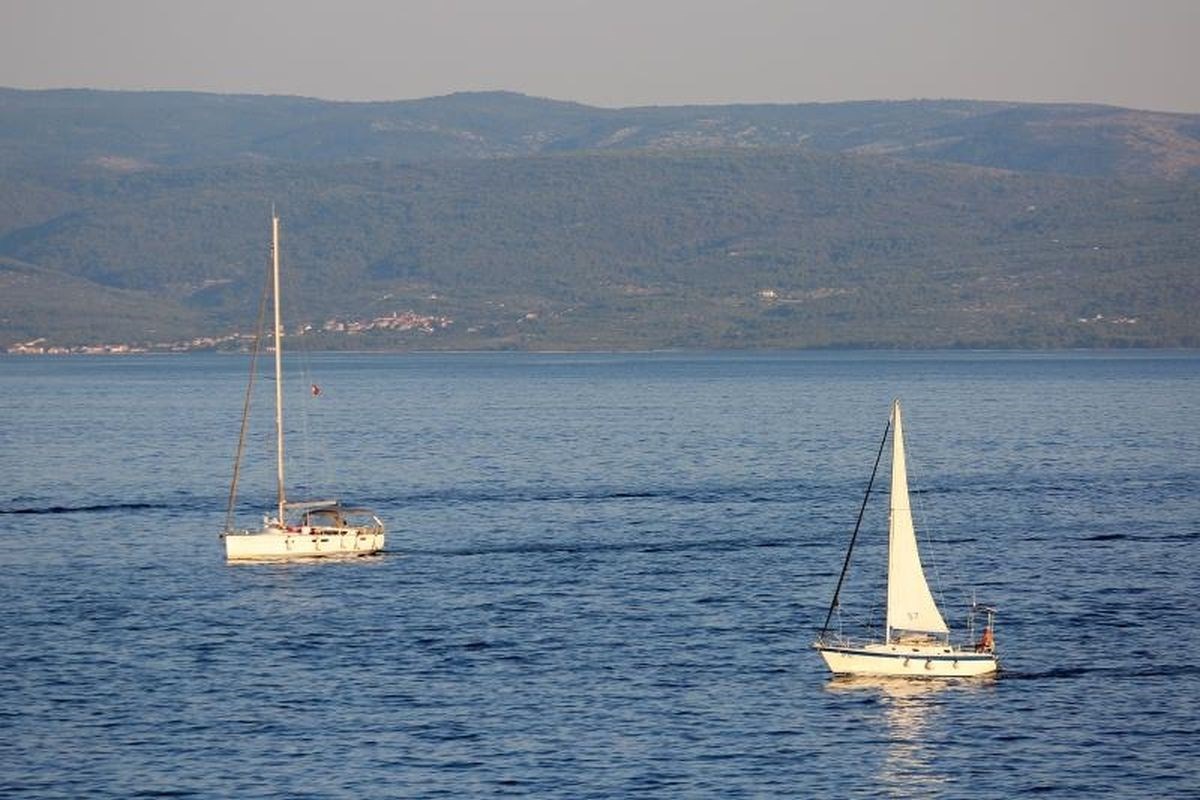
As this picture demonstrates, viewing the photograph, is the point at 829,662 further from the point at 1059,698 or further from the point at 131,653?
the point at 131,653

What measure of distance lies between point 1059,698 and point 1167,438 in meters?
121

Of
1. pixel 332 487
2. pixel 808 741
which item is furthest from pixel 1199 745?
pixel 332 487

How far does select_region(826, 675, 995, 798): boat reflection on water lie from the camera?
57750 millimetres

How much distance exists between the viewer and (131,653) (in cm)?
7562

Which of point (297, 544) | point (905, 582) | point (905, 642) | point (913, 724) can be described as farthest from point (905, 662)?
point (297, 544)

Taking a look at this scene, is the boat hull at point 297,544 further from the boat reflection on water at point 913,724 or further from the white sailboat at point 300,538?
the boat reflection on water at point 913,724

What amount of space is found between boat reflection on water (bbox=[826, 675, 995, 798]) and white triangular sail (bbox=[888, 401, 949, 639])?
1.91m

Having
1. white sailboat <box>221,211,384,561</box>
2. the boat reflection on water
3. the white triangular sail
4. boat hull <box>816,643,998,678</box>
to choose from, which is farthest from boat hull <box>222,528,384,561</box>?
the white triangular sail

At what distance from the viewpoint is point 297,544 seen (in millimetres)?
98812

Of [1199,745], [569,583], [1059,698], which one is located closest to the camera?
[1199,745]

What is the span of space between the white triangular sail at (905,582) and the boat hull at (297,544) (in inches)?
1431

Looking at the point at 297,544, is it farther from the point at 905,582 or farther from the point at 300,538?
the point at 905,582

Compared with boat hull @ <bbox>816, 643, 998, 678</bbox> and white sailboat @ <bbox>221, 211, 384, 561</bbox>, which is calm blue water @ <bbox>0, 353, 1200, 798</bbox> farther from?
white sailboat @ <bbox>221, 211, 384, 561</bbox>

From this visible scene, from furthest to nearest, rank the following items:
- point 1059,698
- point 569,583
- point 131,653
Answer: point 569,583 → point 131,653 → point 1059,698
